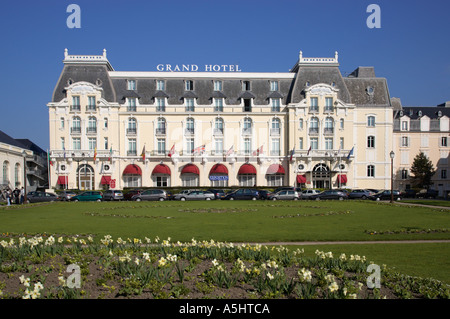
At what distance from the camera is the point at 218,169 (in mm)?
55812

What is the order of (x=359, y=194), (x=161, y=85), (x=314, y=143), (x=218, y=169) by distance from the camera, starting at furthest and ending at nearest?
(x=161, y=85), (x=314, y=143), (x=218, y=169), (x=359, y=194)

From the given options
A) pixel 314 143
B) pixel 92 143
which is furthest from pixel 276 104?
pixel 92 143

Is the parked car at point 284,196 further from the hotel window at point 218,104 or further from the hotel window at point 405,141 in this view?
the hotel window at point 405,141

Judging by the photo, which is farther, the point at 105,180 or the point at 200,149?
the point at 200,149

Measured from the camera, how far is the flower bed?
7.04m

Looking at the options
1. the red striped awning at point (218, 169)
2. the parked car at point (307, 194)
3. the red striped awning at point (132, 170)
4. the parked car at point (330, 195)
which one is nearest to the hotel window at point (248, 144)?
the red striped awning at point (218, 169)

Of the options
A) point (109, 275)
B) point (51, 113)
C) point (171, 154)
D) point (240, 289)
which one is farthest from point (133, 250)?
point (51, 113)

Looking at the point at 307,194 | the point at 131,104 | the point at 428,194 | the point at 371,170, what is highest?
the point at 131,104

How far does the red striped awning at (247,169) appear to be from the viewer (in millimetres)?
55878

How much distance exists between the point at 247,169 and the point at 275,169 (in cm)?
472

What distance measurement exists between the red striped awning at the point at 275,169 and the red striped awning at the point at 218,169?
734 centimetres

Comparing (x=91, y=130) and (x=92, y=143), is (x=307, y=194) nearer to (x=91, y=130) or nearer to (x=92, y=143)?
(x=92, y=143)
